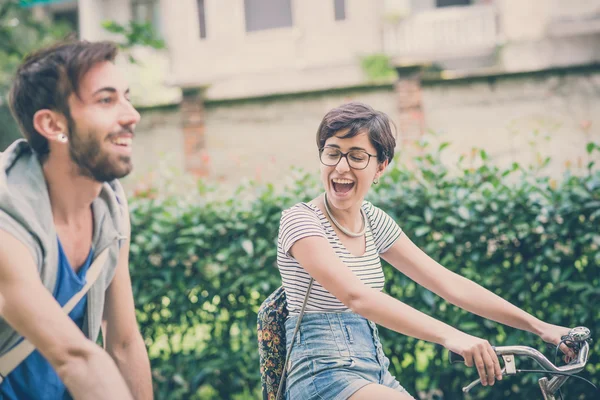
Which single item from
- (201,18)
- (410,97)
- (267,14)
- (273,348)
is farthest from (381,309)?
(201,18)

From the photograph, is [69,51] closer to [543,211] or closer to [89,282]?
[89,282]

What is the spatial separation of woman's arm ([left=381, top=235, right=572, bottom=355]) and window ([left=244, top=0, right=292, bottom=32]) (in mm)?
15582

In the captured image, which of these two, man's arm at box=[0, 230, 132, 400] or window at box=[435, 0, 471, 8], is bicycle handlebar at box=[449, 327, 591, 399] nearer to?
man's arm at box=[0, 230, 132, 400]

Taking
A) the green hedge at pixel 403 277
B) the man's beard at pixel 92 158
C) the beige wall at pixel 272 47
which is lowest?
the green hedge at pixel 403 277

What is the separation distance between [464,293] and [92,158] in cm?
151

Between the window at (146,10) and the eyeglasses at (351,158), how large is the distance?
59.8 feet

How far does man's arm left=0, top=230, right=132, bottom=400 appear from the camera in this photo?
68.6 inches

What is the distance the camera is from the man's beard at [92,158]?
198 cm

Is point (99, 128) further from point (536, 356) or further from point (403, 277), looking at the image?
point (403, 277)

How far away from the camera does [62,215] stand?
82.7 inches

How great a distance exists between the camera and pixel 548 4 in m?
15.9

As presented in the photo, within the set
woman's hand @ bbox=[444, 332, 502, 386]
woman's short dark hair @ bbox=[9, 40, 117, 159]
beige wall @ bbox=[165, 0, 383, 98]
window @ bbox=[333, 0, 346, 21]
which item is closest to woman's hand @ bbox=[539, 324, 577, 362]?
woman's hand @ bbox=[444, 332, 502, 386]

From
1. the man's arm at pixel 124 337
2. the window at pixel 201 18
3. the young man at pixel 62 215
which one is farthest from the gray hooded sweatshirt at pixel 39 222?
the window at pixel 201 18

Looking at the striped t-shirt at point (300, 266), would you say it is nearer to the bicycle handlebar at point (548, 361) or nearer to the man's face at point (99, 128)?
the bicycle handlebar at point (548, 361)
